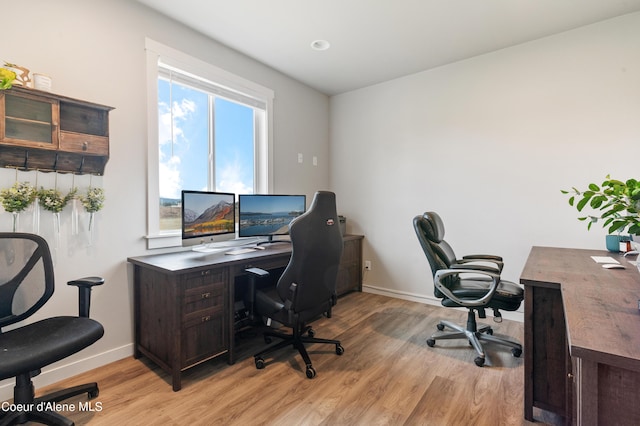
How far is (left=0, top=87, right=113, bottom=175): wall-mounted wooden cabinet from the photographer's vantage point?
1.70 m

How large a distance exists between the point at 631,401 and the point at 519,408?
3.63ft

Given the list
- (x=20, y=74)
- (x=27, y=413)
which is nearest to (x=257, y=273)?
(x=27, y=413)

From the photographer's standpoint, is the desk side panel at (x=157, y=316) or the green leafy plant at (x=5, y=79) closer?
the green leafy plant at (x=5, y=79)

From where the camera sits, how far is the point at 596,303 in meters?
1.16

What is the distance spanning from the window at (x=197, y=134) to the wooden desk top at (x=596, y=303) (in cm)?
248

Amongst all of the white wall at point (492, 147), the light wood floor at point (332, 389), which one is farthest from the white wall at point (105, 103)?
the white wall at point (492, 147)

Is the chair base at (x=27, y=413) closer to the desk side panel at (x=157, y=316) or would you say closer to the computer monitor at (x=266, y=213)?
the desk side panel at (x=157, y=316)

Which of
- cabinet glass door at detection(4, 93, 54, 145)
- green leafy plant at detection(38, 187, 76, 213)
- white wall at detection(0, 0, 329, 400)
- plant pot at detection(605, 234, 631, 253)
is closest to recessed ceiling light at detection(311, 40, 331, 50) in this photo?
white wall at detection(0, 0, 329, 400)

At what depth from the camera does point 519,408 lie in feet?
5.56

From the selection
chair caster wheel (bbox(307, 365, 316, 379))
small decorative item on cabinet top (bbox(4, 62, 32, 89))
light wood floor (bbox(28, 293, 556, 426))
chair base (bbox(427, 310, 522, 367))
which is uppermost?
small decorative item on cabinet top (bbox(4, 62, 32, 89))

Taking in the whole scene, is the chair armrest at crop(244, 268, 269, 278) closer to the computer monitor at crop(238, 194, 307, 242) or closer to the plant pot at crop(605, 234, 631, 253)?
the computer monitor at crop(238, 194, 307, 242)

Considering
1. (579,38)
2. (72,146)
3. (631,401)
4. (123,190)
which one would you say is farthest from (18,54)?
(579,38)

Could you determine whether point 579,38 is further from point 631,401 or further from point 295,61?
point 631,401

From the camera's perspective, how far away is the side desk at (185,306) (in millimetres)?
1878
